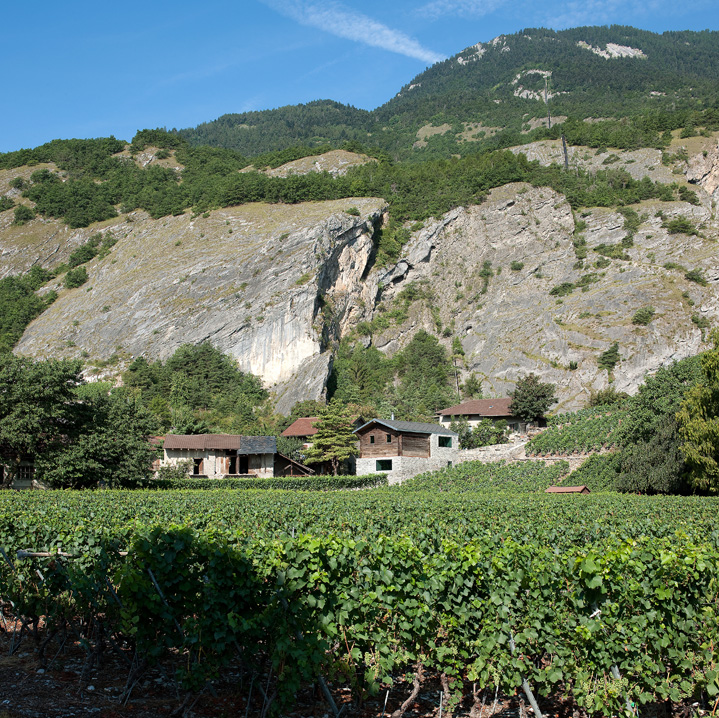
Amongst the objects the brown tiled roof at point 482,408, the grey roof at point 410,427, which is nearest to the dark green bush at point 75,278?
the brown tiled roof at point 482,408

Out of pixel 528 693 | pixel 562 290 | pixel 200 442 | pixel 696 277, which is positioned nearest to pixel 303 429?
pixel 200 442

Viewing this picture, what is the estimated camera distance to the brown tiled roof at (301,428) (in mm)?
63281

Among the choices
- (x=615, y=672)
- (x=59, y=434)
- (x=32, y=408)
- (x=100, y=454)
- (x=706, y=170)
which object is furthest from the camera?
(x=706, y=170)

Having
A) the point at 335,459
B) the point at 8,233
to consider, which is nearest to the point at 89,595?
the point at 335,459

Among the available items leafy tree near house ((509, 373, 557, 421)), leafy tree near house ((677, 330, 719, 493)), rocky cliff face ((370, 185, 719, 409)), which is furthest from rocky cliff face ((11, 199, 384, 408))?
leafy tree near house ((677, 330, 719, 493))

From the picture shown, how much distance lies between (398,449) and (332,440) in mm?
5866

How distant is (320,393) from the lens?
75875 mm

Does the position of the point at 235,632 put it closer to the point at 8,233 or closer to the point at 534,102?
the point at 8,233

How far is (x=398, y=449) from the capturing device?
51281 mm

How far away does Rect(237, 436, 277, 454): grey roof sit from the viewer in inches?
1954

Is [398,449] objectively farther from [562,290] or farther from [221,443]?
[562,290]

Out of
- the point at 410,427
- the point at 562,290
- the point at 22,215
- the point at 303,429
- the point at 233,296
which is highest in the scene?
the point at 22,215

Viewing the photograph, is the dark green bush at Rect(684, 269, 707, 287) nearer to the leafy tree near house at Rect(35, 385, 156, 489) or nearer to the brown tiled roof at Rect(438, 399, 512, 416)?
the brown tiled roof at Rect(438, 399, 512, 416)

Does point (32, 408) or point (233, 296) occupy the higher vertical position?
point (233, 296)
